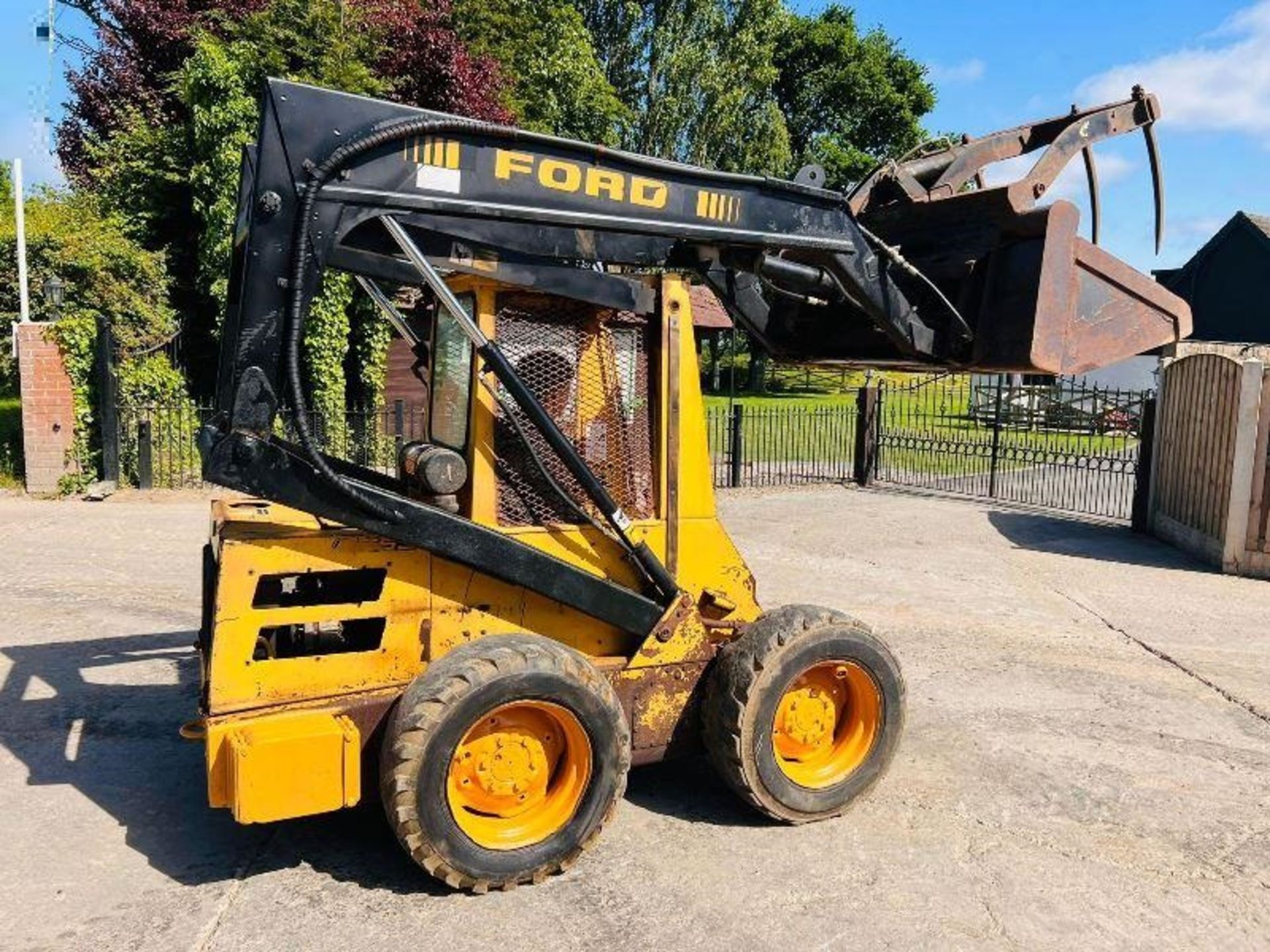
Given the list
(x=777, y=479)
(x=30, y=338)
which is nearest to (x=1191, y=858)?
(x=777, y=479)

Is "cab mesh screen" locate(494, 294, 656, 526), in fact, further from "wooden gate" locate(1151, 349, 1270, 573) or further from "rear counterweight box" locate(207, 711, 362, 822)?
"wooden gate" locate(1151, 349, 1270, 573)

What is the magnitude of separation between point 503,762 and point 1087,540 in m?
10.3

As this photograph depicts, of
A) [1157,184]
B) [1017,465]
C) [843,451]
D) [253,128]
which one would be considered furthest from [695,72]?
[1157,184]

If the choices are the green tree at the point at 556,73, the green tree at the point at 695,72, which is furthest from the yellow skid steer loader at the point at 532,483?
the green tree at the point at 695,72

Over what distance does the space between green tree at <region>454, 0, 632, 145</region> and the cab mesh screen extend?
73.8 ft

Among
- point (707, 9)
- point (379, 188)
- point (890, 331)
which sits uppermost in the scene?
point (707, 9)

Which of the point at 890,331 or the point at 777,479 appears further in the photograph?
the point at 777,479

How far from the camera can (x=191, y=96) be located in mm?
15297

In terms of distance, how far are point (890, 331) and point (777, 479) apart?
1177cm

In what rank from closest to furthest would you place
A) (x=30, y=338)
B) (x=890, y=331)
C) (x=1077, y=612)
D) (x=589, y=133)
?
1. (x=890, y=331)
2. (x=1077, y=612)
3. (x=30, y=338)
4. (x=589, y=133)

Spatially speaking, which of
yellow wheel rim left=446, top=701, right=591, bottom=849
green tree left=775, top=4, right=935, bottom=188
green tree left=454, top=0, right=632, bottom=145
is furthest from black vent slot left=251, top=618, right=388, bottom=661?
green tree left=775, top=4, right=935, bottom=188

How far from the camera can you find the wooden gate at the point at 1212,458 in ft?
33.0

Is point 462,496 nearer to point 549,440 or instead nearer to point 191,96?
point 549,440

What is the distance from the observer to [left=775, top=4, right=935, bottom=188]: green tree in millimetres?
47000
